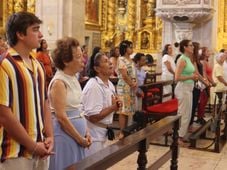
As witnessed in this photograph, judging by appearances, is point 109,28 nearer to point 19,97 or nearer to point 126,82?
point 126,82

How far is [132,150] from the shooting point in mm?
3107

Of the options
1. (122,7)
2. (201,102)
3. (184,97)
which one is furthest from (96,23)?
(184,97)

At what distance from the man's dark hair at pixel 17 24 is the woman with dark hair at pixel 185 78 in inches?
156

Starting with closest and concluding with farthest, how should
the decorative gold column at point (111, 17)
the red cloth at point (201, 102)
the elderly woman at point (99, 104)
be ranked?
the elderly woman at point (99, 104) → the red cloth at point (201, 102) → the decorative gold column at point (111, 17)

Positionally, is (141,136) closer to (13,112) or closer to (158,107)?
(13,112)

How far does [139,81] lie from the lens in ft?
25.6

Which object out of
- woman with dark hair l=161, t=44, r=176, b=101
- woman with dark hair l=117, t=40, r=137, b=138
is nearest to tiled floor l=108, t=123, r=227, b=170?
woman with dark hair l=117, t=40, r=137, b=138

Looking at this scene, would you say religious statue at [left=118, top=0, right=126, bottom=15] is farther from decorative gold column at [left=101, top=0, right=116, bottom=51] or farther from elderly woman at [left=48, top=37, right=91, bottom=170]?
elderly woman at [left=48, top=37, right=91, bottom=170]

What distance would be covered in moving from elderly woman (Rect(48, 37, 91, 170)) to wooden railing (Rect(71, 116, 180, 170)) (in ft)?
1.28

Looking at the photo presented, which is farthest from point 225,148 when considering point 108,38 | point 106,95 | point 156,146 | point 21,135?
point 108,38

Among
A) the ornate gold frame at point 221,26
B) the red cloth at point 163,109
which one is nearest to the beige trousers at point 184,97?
the red cloth at point 163,109

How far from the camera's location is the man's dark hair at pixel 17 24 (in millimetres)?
2553

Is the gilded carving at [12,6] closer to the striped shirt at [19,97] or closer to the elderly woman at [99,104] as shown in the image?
the elderly woman at [99,104]

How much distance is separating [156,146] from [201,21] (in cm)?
634
